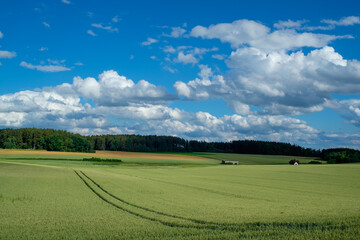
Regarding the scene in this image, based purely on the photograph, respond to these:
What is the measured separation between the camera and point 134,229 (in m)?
11.1

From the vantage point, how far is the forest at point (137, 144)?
12438 cm

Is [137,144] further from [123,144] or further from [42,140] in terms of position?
[42,140]

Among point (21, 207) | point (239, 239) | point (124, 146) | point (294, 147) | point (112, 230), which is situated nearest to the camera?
point (239, 239)

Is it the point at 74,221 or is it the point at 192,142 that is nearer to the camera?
the point at 74,221

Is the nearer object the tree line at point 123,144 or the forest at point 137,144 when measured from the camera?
the forest at point 137,144

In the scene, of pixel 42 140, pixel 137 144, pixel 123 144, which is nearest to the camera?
pixel 42 140

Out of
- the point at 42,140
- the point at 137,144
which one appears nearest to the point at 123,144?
the point at 137,144

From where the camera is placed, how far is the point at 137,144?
174 meters

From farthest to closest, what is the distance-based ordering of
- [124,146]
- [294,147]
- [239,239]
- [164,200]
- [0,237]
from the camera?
[124,146] < [294,147] < [164,200] < [0,237] < [239,239]

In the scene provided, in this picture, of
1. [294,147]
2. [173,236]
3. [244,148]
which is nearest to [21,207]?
[173,236]

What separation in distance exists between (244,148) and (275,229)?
170 metres

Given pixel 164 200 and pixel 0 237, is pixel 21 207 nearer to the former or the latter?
pixel 0 237

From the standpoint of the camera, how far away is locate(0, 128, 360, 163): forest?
408 feet

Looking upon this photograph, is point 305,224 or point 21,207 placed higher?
point 305,224
